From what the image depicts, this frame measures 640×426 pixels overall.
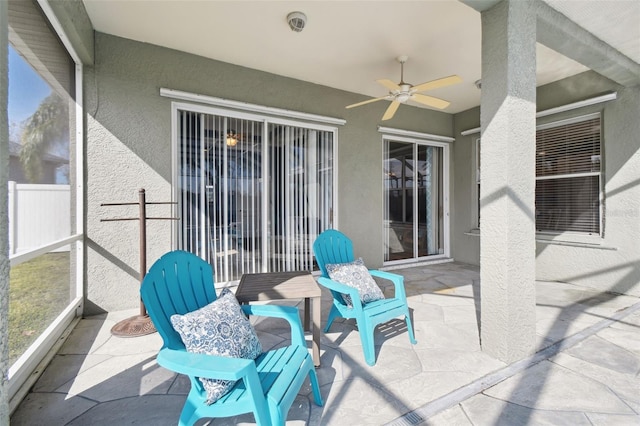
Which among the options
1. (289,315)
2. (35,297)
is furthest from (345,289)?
(35,297)

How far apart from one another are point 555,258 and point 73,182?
6602 mm

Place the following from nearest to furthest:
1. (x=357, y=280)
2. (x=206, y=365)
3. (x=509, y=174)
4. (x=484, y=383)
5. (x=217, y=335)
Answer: (x=206, y=365) → (x=217, y=335) → (x=484, y=383) → (x=509, y=174) → (x=357, y=280)

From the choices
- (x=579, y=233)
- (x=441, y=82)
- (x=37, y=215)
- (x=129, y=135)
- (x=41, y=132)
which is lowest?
(x=579, y=233)

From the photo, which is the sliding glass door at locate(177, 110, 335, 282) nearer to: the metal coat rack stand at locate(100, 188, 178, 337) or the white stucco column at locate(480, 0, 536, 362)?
the metal coat rack stand at locate(100, 188, 178, 337)

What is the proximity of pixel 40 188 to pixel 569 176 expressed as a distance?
6596mm

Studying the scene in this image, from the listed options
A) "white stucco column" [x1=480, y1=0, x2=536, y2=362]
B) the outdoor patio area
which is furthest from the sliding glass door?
"white stucco column" [x1=480, y1=0, x2=536, y2=362]

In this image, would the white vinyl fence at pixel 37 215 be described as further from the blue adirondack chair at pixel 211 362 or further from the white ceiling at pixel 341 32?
the white ceiling at pixel 341 32

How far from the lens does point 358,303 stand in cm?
229

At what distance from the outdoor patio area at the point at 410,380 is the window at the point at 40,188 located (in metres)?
0.29

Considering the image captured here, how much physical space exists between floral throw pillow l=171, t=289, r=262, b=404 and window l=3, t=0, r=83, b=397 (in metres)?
1.28

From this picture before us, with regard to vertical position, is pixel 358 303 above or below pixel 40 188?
below

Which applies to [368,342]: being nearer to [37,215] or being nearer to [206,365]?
[206,365]

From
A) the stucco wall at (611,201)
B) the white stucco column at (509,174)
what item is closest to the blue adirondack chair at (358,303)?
the white stucco column at (509,174)

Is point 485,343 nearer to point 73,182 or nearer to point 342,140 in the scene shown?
point 342,140
